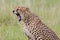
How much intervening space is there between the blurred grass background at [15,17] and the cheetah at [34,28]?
728 mm

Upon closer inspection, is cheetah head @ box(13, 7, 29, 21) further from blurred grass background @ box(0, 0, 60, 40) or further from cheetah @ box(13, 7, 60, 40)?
blurred grass background @ box(0, 0, 60, 40)

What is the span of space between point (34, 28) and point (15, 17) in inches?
99.0

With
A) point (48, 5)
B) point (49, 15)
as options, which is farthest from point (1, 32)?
point (48, 5)

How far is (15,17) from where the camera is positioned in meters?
10.1

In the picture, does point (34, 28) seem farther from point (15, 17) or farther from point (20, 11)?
point (15, 17)

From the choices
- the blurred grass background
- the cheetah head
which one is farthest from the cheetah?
the blurred grass background

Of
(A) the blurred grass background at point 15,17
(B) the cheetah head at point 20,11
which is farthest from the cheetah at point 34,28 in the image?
(A) the blurred grass background at point 15,17

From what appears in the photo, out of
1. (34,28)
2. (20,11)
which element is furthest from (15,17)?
(34,28)

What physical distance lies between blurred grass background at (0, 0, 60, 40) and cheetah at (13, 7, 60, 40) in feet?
2.39

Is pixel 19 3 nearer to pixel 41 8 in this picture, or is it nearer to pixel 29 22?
pixel 41 8

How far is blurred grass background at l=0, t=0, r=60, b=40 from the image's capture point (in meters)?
9.01

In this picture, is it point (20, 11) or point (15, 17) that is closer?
point (20, 11)

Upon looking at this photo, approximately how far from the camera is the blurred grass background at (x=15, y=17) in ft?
29.6

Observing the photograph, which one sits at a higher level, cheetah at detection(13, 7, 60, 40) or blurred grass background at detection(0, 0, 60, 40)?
cheetah at detection(13, 7, 60, 40)
